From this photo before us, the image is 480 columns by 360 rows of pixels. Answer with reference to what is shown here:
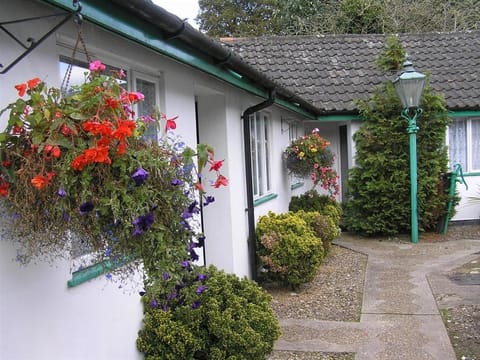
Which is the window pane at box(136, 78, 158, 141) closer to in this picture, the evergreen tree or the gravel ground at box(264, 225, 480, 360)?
the gravel ground at box(264, 225, 480, 360)

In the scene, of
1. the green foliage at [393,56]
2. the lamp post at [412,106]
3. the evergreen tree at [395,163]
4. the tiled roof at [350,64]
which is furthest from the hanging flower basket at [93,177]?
the green foliage at [393,56]

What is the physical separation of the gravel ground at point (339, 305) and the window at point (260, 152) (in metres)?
1.58

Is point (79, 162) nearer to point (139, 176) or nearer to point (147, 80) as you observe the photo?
point (139, 176)

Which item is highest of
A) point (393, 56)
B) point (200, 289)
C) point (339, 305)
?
point (393, 56)

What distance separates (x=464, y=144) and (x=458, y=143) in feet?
0.44

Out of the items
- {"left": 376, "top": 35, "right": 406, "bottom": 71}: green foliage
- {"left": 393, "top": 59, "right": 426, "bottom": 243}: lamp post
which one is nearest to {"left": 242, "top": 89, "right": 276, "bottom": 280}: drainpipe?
{"left": 393, "top": 59, "right": 426, "bottom": 243}: lamp post

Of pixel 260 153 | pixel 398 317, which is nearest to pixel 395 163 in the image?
pixel 260 153

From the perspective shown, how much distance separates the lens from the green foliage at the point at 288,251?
6.67 metres

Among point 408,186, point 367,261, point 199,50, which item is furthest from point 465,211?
point 199,50

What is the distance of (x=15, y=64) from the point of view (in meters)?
2.49

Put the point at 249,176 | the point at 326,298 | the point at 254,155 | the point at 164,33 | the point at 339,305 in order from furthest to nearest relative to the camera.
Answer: the point at 254,155 < the point at 249,176 < the point at 326,298 < the point at 339,305 < the point at 164,33

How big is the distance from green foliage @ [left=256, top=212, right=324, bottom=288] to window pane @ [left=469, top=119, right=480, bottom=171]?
22.1ft

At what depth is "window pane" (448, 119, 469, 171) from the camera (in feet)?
39.3

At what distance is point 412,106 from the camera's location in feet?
32.4
